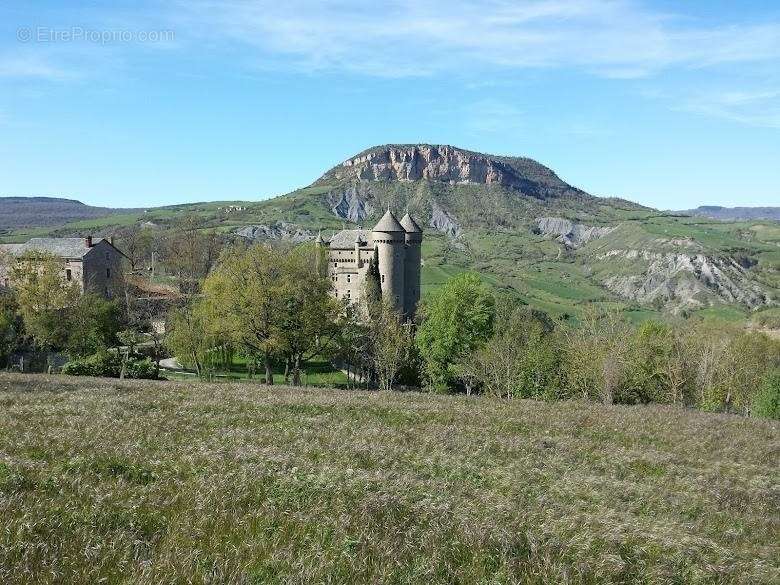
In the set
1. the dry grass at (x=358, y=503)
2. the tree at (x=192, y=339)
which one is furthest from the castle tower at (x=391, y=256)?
the dry grass at (x=358, y=503)

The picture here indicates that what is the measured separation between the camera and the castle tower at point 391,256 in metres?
93.0

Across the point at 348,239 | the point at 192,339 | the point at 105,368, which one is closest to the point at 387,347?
the point at 192,339

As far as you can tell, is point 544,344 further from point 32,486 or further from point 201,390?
point 32,486

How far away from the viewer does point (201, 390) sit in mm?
26281

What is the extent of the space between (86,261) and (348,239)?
40.3 metres

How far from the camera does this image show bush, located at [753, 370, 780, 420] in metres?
44.4

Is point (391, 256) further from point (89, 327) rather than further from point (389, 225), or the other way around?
point (89, 327)

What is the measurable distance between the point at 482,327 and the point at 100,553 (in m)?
63.1

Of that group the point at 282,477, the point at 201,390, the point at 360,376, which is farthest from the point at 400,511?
the point at 360,376

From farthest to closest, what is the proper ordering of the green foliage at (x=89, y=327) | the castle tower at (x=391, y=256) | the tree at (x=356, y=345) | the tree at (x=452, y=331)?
the castle tower at (x=391, y=256) → the tree at (x=452, y=331) → the tree at (x=356, y=345) → the green foliage at (x=89, y=327)

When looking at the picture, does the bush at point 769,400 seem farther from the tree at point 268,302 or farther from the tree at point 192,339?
the tree at point 192,339

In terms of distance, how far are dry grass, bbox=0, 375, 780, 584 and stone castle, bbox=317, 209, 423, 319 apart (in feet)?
235

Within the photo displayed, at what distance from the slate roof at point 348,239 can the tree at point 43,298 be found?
45.4 m

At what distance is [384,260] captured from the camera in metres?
93.6
